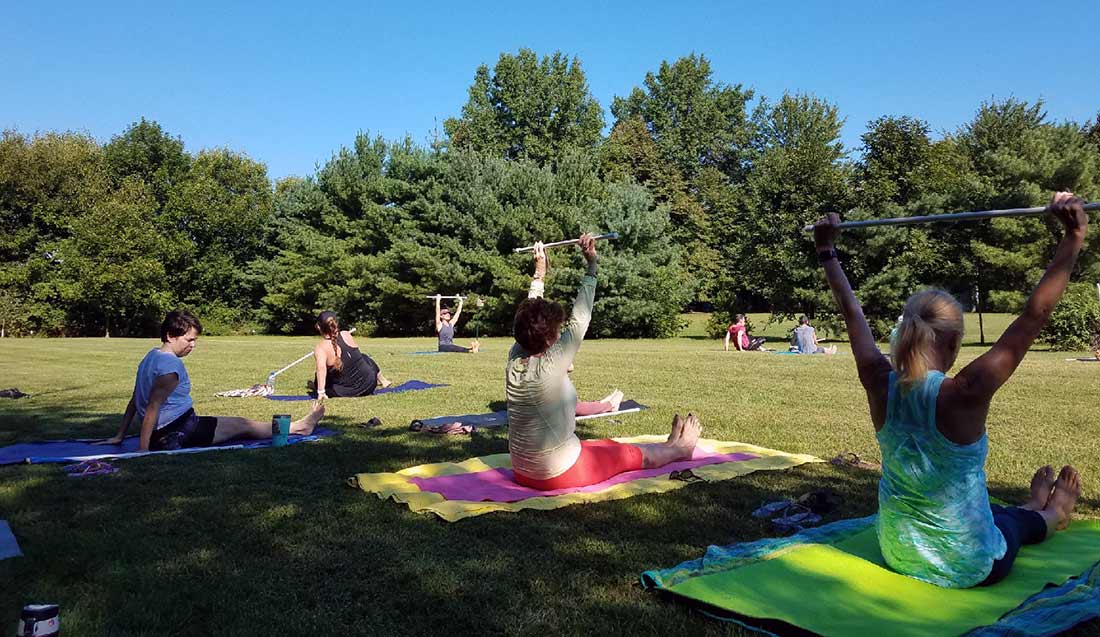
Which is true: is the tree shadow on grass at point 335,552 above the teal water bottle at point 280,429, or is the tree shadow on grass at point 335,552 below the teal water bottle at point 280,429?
below

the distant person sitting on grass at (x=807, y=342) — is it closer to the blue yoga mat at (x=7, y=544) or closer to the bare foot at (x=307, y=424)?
the bare foot at (x=307, y=424)

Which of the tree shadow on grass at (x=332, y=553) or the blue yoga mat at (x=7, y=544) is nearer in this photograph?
the tree shadow on grass at (x=332, y=553)

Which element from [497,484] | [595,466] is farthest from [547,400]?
[497,484]

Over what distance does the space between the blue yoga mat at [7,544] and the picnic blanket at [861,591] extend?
3.13 m

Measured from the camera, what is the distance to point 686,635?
9.98 ft

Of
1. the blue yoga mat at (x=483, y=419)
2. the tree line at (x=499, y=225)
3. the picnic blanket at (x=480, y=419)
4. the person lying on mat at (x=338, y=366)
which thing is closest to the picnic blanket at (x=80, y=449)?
the picnic blanket at (x=480, y=419)

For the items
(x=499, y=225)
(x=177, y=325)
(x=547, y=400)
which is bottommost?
(x=547, y=400)

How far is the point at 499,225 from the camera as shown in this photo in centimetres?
3453

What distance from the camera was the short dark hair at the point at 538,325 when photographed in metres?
5.17

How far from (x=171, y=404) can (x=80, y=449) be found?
819 millimetres

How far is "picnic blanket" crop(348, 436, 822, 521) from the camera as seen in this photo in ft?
16.2

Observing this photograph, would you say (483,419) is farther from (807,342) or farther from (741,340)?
(741,340)

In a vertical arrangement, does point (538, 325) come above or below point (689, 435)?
above

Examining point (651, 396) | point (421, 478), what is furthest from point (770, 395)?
point (421, 478)
